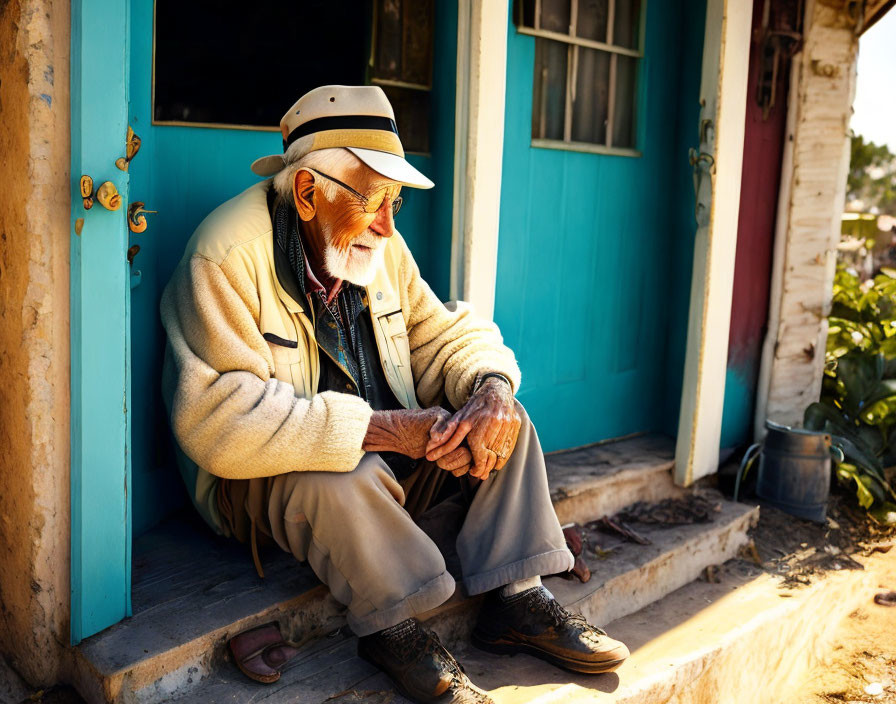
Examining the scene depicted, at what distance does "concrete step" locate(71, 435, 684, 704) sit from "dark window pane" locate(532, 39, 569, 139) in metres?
2.01

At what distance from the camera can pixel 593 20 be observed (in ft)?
11.8

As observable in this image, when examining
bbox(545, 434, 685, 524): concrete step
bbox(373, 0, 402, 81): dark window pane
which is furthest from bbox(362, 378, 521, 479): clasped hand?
bbox(373, 0, 402, 81): dark window pane

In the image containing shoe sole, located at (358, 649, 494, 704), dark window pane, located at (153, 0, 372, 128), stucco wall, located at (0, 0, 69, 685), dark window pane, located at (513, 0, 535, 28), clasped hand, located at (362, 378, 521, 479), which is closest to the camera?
stucco wall, located at (0, 0, 69, 685)

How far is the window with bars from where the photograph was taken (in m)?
3.46

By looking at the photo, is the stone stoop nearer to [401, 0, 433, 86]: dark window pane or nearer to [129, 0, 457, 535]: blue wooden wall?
[129, 0, 457, 535]: blue wooden wall

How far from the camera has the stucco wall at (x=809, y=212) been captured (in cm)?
405

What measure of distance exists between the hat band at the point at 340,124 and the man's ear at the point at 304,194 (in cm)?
12

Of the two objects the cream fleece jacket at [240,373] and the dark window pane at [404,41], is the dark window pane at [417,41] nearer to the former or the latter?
the dark window pane at [404,41]

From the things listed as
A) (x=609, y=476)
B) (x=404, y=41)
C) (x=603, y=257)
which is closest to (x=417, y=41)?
(x=404, y=41)

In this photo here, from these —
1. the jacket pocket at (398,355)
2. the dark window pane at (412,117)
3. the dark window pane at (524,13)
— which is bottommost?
the jacket pocket at (398,355)

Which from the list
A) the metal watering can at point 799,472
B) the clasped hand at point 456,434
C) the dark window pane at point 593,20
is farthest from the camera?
the metal watering can at point 799,472

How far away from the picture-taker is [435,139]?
3268 millimetres

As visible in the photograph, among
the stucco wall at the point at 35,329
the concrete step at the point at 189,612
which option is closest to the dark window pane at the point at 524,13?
the stucco wall at the point at 35,329

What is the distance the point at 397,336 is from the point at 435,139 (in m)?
1.00
